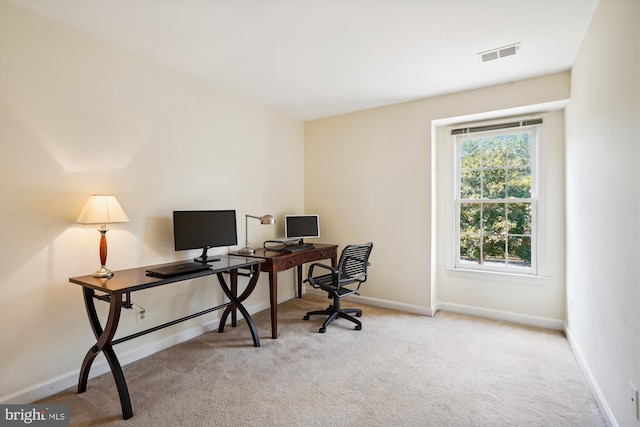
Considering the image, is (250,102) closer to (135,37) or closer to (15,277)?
(135,37)

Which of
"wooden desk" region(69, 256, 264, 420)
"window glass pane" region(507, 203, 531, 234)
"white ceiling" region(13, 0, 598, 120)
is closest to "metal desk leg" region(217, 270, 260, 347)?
"wooden desk" region(69, 256, 264, 420)

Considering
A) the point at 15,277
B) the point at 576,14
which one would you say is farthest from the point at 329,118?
the point at 15,277

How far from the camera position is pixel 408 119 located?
381 centimetres

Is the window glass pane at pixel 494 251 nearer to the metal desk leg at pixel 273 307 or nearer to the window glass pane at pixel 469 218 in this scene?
the window glass pane at pixel 469 218

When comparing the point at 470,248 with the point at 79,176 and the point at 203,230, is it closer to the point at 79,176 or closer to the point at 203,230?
the point at 203,230

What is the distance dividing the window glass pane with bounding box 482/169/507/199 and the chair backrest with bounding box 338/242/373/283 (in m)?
1.56

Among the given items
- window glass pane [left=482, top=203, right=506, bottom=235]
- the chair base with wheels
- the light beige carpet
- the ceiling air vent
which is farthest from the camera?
window glass pane [left=482, top=203, right=506, bottom=235]

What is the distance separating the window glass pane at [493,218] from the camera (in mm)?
3610

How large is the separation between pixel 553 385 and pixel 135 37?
3983 millimetres

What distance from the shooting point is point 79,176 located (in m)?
2.34

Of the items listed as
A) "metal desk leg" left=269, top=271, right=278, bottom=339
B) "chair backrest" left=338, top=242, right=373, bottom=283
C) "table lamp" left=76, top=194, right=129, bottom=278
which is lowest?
"metal desk leg" left=269, top=271, right=278, bottom=339

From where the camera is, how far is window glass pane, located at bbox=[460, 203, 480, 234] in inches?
148

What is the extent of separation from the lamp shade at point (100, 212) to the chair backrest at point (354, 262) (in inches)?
75.2

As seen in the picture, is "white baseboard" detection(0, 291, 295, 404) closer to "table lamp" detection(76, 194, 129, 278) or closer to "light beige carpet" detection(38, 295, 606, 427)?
"light beige carpet" detection(38, 295, 606, 427)
